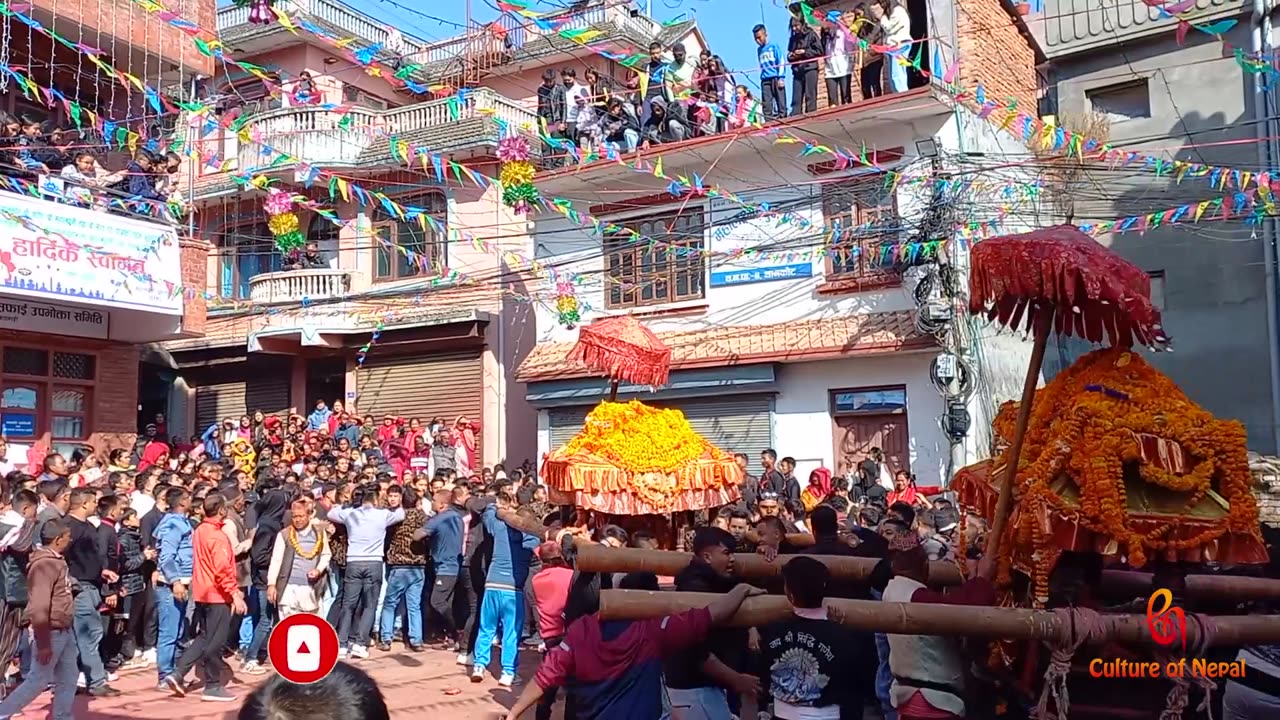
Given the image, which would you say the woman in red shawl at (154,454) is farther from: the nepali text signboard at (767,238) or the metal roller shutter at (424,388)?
the nepali text signboard at (767,238)

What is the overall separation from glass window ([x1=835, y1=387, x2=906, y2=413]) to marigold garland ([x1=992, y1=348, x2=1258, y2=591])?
11.1 metres

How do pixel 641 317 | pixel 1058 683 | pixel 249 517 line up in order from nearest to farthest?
pixel 1058 683 < pixel 249 517 < pixel 641 317

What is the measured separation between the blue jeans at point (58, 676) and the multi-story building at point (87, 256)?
8319 millimetres

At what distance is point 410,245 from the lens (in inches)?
852

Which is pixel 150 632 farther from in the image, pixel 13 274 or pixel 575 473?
pixel 13 274

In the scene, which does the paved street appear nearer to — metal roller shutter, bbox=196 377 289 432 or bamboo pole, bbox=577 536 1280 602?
bamboo pole, bbox=577 536 1280 602

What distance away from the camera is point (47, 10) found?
15375 mm

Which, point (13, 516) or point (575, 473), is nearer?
point (575, 473)

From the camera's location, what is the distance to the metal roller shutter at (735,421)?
17.0 metres

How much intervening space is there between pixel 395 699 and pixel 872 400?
358 inches

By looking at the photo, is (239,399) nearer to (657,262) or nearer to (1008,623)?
(657,262)

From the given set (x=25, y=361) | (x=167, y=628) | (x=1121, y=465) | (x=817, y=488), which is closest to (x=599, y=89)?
(x=817, y=488)

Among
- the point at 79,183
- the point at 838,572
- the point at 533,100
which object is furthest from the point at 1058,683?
the point at 533,100

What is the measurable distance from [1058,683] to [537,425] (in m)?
16.4
